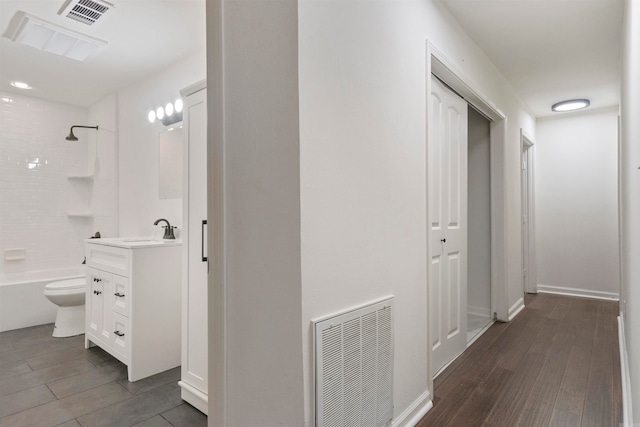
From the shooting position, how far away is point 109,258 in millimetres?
2629

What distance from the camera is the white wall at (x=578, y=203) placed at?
429cm

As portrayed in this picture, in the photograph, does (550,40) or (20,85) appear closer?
(550,40)

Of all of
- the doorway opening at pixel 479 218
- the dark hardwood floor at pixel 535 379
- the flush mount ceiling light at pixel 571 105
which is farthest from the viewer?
the flush mount ceiling light at pixel 571 105

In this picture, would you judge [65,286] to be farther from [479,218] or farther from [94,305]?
[479,218]

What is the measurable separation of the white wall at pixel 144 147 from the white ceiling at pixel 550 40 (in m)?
2.26

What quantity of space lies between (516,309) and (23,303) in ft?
17.6

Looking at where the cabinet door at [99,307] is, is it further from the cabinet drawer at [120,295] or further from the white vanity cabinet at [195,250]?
the white vanity cabinet at [195,250]

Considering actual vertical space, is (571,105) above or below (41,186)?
above

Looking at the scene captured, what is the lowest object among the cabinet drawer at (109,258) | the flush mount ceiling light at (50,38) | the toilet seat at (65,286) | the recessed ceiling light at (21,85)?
the toilet seat at (65,286)

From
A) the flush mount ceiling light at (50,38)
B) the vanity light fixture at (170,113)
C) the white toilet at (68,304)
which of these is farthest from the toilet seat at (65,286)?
the flush mount ceiling light at (50,38)

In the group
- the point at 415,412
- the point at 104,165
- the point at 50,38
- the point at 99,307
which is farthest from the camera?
the point at 104,165

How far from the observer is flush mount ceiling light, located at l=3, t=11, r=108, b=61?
243 centimetres

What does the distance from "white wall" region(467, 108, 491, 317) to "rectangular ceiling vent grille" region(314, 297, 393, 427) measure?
2.48m

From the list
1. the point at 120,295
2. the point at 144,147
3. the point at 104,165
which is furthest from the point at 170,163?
the point at 104,165
